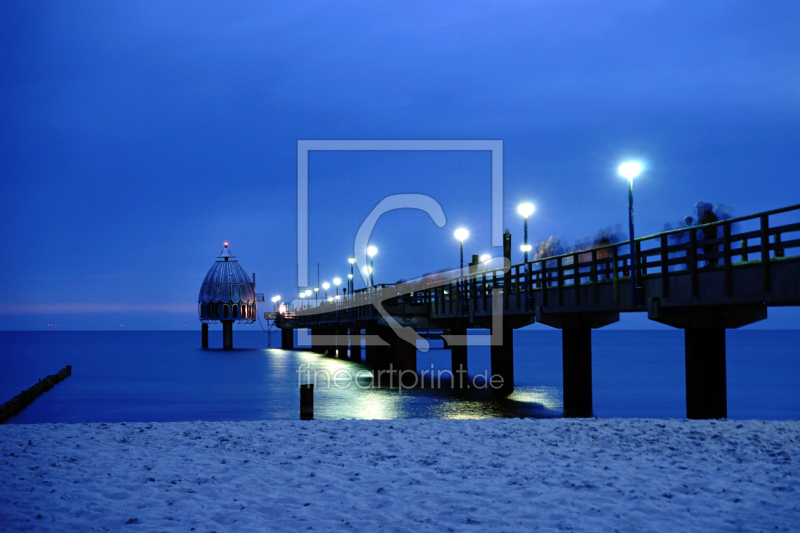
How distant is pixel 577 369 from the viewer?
76.5 ft

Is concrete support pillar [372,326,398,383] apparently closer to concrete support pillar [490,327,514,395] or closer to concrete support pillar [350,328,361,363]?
concrete support pillar [490,327,514,395]

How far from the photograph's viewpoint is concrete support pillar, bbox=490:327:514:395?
31.4m

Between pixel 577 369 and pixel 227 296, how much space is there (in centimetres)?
9628

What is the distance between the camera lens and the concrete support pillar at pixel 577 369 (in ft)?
75.1

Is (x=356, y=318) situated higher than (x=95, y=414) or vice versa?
(x=356, y=318)

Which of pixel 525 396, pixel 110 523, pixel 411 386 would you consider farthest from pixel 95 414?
pixel 110 523

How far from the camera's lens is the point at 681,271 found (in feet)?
47.6

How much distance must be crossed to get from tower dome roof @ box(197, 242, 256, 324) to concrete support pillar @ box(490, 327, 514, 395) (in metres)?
86.3

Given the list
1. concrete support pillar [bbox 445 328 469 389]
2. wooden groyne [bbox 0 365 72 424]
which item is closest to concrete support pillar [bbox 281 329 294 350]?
wooden groyne [bbox 0 365 72 424]

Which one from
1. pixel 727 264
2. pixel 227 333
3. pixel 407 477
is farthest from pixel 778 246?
pixel 227 333

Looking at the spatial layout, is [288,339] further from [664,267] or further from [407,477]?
[407,477]

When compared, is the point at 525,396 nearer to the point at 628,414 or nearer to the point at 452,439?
the point at 628,414

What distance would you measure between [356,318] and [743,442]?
34.2m

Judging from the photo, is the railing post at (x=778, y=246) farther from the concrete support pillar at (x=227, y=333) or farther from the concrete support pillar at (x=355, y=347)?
the concrete support pillar at (x=227, y=333)
